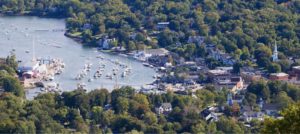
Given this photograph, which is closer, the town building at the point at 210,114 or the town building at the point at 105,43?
the town building at the point at 210,114

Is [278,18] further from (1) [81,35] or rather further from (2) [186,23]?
(1) [81,35]

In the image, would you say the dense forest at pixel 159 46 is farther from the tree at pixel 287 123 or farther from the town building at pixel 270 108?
the town building at pixel 270 108

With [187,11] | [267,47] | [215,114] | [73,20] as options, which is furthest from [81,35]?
[215,114]

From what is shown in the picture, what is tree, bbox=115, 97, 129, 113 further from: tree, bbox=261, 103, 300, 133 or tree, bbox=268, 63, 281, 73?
tree, bbox=261, 103, 300, 133

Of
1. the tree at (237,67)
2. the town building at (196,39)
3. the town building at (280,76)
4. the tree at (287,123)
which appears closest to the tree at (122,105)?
the town building at (280,76)

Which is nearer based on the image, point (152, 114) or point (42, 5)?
point (152, 114)

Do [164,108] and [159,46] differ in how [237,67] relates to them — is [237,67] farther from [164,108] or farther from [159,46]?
[164,108]

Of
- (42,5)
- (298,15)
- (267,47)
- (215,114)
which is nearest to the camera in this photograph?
(215,114)

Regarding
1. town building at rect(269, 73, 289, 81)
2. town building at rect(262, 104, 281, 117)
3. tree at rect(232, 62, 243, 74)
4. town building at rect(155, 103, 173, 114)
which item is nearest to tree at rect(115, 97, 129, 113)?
town building at rect(155, 103, 173, 114)
